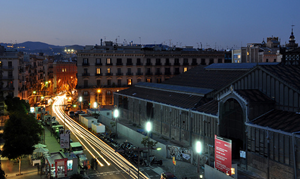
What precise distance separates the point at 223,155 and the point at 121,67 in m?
78.1

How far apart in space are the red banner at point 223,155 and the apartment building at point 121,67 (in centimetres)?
7309

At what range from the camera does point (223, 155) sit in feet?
117

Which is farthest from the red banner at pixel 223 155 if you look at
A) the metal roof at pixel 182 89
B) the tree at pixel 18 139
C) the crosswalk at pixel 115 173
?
the tree at pixel 18 139

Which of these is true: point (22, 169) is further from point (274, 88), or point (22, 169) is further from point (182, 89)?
point (274, 88)

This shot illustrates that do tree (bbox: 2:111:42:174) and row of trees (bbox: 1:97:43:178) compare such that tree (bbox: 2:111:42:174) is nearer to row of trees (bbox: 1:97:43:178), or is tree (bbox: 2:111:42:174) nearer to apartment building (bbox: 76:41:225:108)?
row of trees (bbox: 1:97:43:178)

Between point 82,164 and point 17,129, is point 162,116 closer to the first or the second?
point 82,164

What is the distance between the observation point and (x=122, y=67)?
11062 centimetres

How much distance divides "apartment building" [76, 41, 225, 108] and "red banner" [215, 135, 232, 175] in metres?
73.1

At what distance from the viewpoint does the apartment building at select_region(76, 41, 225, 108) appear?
106 meters

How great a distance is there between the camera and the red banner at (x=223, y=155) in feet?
114

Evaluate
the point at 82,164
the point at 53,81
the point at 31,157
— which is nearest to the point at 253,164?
the point at 82,164

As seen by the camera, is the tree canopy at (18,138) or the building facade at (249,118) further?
the tree canopy at (18,138)

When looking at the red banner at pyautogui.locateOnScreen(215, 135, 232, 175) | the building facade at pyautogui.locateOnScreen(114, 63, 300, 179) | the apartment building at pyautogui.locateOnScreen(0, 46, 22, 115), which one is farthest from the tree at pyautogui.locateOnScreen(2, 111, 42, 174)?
the apartment building at pyautogui.locateOnScreen(0, 46, 22, 115)

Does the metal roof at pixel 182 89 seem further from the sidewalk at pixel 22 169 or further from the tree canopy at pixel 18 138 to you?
the sidewalk at pixel 22 169
